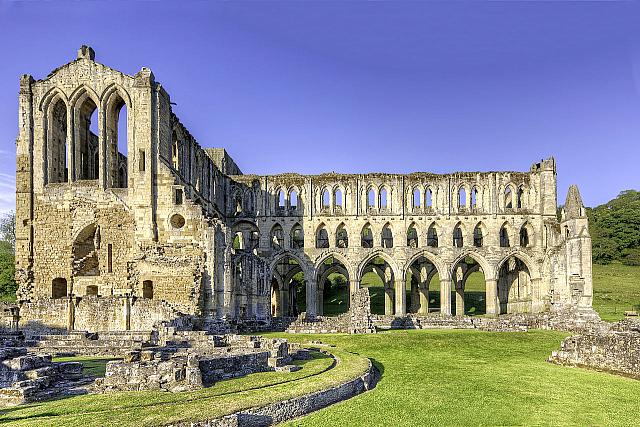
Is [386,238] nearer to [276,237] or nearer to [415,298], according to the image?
[415,298]

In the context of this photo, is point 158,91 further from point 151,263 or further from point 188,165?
point 151,263

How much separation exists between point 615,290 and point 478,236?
1641cm

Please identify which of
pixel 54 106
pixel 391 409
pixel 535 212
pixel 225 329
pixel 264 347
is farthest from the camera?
pixel 535 212

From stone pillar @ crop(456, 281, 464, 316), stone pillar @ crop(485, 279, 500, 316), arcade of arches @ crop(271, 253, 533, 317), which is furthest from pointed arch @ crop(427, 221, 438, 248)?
stone pillar @ crop(485, 279, 500, 316)

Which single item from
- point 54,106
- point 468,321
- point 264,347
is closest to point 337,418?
point 264,347

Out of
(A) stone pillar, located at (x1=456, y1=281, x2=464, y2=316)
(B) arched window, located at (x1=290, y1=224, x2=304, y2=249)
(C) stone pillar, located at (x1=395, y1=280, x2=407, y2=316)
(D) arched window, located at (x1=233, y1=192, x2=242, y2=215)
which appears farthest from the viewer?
(D) arched window, located at (x1=233, y1=192, x2=242, y2=215)

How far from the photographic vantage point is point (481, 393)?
12945 mm

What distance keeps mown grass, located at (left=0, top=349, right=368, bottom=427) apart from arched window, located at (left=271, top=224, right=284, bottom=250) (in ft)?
90.1

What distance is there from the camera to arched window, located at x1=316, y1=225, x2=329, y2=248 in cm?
4125

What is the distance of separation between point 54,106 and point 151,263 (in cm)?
1125

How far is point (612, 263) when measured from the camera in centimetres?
6544

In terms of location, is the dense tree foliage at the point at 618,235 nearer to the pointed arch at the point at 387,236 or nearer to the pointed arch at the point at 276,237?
the pointed arch at the point at 387,236

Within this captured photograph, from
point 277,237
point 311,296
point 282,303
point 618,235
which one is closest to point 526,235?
point 311,296

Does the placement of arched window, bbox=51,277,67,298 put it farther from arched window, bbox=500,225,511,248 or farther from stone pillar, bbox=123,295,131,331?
arched window, bbox=500,225,511,248
